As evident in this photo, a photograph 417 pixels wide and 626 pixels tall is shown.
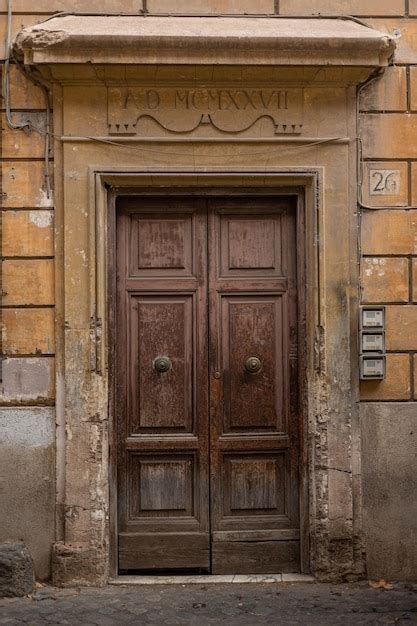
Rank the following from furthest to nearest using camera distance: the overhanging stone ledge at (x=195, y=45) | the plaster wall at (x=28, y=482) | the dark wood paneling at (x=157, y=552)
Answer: the dark wood paneling at (x=157, y=552), the plaster wall at (x=28, y=482), the overhanging stone ledge at (x=195, y=45)

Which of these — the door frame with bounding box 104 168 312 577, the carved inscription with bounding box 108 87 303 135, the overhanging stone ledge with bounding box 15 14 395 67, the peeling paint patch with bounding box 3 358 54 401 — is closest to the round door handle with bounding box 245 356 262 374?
the door frame with bounding box 104 168 312 577

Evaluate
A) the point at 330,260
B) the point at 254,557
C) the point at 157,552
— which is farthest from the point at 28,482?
the point at 330,260

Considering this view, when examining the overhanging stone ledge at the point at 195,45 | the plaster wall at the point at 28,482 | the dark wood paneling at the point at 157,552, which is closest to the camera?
the overhanging stone ledge at the point at 195,45

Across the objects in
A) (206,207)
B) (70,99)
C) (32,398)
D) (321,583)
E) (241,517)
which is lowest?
(321,583)

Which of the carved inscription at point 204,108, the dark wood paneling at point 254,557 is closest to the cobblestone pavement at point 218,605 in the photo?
the dark wood paneling at point 254,557

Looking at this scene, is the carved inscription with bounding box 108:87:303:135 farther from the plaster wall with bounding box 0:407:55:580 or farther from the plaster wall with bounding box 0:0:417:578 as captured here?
the plaster wall with bounding box 0:407:55:580

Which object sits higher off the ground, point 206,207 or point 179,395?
point 206,207

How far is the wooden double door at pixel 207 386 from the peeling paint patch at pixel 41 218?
1.72 ft

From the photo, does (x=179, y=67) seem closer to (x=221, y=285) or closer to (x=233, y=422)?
(x=221, y=285)

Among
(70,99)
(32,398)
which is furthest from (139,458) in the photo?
(70,99)

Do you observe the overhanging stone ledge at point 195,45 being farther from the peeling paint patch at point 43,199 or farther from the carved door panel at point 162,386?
the carved door panel at point 162,386

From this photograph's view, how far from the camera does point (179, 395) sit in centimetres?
584

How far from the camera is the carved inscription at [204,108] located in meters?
5.64

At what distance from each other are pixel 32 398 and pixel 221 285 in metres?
1.62
